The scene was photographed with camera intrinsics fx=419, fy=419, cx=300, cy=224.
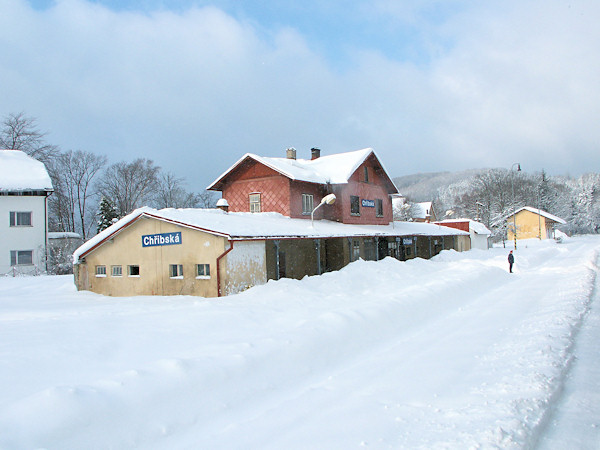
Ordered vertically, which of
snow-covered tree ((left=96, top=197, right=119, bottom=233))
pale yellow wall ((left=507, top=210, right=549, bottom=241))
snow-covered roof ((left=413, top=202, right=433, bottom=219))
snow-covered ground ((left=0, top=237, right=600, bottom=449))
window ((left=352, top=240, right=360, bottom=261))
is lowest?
snow-covered ground ((left=0, top=237, right=600, bottom=449))

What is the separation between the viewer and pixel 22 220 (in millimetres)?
32281

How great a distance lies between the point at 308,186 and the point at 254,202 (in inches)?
137

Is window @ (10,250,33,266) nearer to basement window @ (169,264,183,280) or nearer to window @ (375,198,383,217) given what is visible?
basement window @ (169,264,183,280)

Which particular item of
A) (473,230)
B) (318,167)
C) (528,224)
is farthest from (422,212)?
(318,167)

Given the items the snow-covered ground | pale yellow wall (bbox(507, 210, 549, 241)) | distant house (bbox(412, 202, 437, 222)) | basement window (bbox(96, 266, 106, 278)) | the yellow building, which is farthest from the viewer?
distant house (bbox(412, 202, 437, 222))

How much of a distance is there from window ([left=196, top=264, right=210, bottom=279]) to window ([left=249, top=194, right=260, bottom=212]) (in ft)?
33.3

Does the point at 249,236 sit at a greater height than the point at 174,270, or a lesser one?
greater

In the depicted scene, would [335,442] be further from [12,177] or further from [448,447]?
[12,177]

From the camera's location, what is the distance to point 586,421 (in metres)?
5.33

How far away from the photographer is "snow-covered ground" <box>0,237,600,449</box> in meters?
5.03

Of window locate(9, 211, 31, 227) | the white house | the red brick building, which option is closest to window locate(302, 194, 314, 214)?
the red brick building

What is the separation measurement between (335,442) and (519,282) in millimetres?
17187

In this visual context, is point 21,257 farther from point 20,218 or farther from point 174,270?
point 174,270

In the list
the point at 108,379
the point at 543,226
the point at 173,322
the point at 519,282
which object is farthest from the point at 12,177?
the point at 543,226
